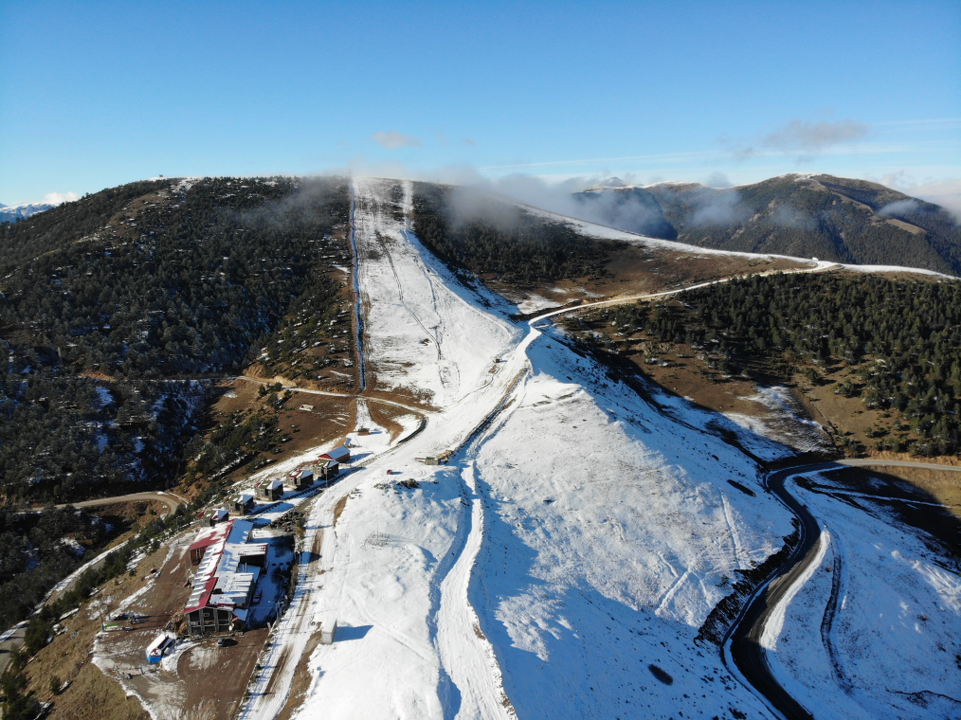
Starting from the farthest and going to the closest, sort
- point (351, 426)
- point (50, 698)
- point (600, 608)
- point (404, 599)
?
point (351, 426) → point (600, 608) → point (404, 599) → point (50, 698)

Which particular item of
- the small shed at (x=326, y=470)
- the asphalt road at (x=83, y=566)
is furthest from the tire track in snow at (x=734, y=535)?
the asphalt road at (x=83, y=566)

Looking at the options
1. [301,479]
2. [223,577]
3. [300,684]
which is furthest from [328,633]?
[301,479]

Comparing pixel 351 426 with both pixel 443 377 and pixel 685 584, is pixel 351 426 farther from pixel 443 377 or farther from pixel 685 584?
pixel 685 584

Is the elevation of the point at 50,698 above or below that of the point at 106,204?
below

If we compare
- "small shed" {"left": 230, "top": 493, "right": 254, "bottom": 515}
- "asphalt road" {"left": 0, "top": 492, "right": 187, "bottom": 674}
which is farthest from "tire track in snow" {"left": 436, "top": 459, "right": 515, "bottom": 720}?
"asphalt road" {"left": 0, "top": 492, "right": 187, "bottom": 674}

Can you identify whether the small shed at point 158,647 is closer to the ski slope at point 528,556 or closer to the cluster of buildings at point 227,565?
the cluster of buildings at point 227,565

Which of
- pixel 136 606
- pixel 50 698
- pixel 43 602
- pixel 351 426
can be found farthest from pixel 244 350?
pixel 50 698
